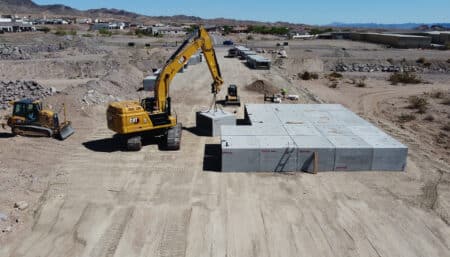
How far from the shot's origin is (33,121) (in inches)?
694

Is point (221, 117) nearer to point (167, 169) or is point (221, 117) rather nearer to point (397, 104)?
point (167, 169)

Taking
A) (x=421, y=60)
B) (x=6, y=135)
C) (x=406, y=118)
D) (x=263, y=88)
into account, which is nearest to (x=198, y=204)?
(x=6, y=135)

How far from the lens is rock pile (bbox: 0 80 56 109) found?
24.1 meters

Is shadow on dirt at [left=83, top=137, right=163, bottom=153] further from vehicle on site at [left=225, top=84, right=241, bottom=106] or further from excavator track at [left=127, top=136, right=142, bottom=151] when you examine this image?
vehicle on site at [left=225, top=84, right=241, bottom=106]

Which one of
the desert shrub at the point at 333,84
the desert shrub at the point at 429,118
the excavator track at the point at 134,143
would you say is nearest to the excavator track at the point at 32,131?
the excavator track at the point at 134,143

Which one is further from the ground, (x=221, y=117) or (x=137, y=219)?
(x=221, y=117)

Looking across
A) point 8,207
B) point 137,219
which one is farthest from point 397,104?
point 8,207

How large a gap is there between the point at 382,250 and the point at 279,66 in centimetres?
3952

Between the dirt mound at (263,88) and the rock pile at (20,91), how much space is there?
599 inches

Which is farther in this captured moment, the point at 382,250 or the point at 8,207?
the point at 8,207

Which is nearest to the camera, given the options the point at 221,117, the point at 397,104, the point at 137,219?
the point at 137,219

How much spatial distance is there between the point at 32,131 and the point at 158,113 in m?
6.23

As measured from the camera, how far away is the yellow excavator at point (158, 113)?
15.6m

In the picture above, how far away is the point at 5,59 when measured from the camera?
4769cm
